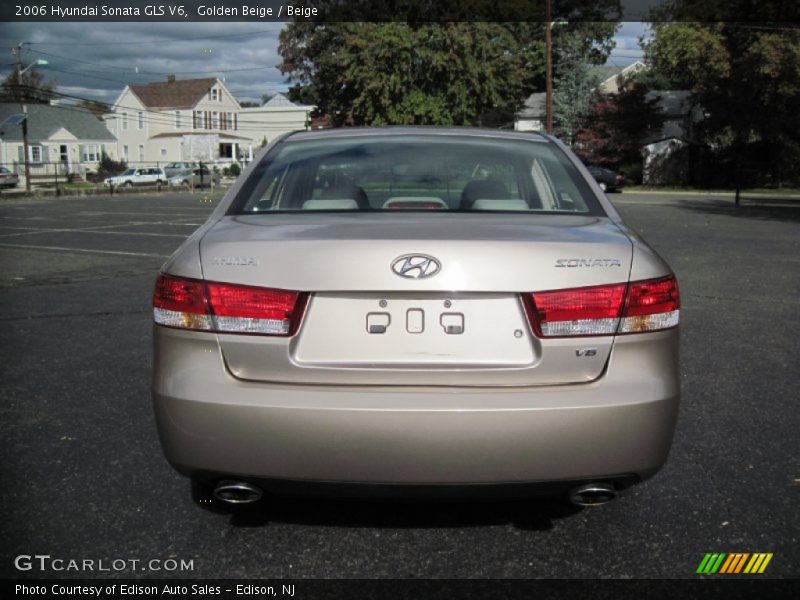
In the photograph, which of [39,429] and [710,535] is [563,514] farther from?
[39,429]

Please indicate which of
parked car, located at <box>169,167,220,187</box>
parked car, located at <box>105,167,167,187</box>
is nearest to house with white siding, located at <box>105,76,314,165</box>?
parked car, located at <box>105,167,167,187</box>

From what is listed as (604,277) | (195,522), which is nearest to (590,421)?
(604,277)

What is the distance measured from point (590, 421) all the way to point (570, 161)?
148 centimetres

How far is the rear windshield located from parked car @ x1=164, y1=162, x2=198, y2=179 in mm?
59520

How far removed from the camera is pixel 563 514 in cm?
361

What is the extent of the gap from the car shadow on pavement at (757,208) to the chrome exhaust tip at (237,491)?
2233 cm

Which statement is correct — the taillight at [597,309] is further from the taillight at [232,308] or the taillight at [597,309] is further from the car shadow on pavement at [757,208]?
the car shadow on pavement at [757,208]

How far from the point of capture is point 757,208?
28438 mm

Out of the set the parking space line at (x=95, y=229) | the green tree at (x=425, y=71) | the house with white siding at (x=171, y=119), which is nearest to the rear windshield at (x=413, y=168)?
the parking space line at (x=95, y=229)

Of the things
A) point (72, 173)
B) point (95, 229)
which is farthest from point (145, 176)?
point (95, 229)

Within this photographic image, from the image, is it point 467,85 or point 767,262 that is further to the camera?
point 467,85

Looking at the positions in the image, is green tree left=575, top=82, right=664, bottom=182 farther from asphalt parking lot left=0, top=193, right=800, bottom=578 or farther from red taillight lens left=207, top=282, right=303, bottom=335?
red taillight lens left=207, top=282, right=303, bottom=335

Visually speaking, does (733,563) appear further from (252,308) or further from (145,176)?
(145,176)

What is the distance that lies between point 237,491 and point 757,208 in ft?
93.6
